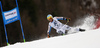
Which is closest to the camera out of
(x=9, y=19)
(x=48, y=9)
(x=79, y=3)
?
(x=9, y=19)

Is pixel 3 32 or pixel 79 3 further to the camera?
pixel 79 3

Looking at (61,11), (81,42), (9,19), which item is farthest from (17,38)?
(81,42)

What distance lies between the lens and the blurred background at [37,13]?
606 centimetres

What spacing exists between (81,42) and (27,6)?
15.9ft

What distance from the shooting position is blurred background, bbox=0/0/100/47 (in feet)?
19.9

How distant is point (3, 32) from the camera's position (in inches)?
239

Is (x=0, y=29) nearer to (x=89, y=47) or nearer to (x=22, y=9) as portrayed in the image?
(x=22, y=9)

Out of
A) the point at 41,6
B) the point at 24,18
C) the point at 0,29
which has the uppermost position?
the point at 41,6

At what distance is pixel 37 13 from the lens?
20.8 feet

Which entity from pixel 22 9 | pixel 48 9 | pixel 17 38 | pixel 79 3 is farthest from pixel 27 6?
pixel 79 3

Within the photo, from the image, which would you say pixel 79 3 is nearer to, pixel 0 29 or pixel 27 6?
pixel 27 6

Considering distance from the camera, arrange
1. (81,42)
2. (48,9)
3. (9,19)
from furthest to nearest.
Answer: (48,9) → (9,19) → (81,42)

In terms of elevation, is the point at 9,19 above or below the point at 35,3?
below

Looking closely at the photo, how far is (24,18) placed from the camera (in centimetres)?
635
